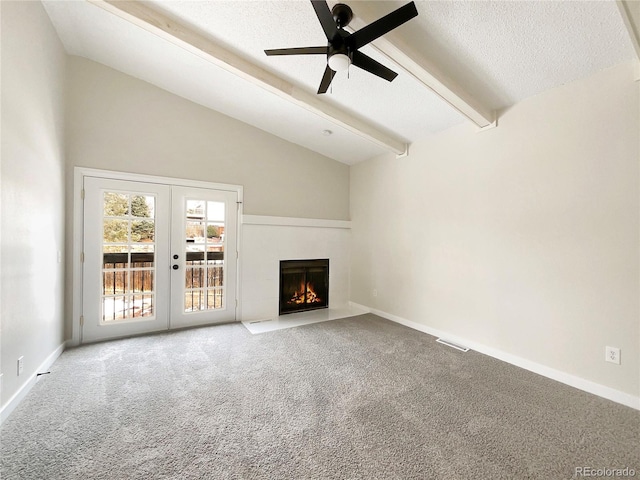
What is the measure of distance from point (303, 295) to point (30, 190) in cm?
371

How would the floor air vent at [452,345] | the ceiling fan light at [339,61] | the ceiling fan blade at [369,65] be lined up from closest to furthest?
the ceiling fan light at [339,61]
the ceiling fan blade at [369,65]
the floor air vent at [452,345]

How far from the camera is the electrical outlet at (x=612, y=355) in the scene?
7.41 ft

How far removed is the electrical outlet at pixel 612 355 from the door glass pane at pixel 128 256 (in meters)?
4.95

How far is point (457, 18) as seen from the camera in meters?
2.04

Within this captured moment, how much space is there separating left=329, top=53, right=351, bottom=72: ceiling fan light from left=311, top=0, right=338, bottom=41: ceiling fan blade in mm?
118

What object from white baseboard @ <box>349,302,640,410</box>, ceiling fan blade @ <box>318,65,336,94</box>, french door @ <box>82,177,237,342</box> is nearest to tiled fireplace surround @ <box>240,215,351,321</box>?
french door @ <box>82,177,237,342</box>

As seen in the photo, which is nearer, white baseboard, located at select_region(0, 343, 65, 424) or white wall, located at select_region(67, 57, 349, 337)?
white baseboard, located at select_region(0, 343, 65, 424)

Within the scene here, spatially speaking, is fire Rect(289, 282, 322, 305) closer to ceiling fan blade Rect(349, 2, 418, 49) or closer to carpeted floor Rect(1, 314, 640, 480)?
carpeted floor Rect(1, 314, 640, 480)

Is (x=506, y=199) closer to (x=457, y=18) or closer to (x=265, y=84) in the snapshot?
(x=457, y=18)

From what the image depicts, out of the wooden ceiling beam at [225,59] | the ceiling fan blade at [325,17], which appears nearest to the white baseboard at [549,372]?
the wooden ceiling beam at [225,59]

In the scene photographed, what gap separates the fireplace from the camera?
468 centimetres

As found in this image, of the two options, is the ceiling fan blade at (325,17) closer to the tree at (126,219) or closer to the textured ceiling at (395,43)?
the textured ceiling at (395,43)

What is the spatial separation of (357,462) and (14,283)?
106 inches

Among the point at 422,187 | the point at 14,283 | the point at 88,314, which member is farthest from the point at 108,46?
the point at 422,187
